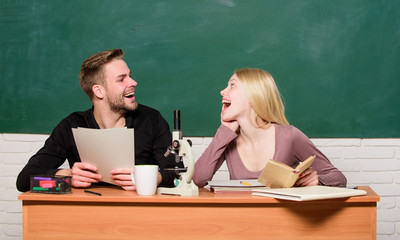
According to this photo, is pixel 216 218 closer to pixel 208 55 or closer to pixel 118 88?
pixel 118 88

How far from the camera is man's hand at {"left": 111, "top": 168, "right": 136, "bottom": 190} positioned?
Answer: 1573mm

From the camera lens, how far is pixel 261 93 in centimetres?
190

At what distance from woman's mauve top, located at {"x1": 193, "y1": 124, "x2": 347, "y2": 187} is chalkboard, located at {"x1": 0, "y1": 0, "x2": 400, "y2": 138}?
2.31ft

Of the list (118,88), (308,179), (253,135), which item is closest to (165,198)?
(308,179)

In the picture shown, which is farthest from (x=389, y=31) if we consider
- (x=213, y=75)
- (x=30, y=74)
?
(x=30, y=74)

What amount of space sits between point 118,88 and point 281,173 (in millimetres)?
964

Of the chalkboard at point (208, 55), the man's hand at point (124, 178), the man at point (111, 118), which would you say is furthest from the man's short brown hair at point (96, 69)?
the man's hand at point (124, 178)

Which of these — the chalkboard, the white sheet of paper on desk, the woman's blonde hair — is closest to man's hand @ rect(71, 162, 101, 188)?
the white sheet of paper on desk

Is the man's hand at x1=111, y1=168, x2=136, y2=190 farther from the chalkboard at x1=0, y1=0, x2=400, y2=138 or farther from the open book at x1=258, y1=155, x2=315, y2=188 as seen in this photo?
the chalkboard at x1=0, y1=0, x2=400, y2=138

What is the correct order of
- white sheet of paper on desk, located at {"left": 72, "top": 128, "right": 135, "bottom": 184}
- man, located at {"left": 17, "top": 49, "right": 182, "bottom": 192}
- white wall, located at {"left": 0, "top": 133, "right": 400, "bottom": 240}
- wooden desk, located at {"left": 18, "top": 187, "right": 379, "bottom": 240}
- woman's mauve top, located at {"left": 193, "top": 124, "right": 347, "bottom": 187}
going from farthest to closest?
white wall, located at {"left": 0, "top": 133, "right": 400, "bottom": 240} < man, located at {"left": 17, "top": 49, "right": 182, "bottom": 192} < woman's mauve top, located at {"left": 193, "top": 124, "right": 347, "bottom": 187} < white sheet of paper on desk, located at {"left": 72, "top": 128, "right": 135, "bottom": 184} < wooden desk, located at {"left": 18, "top": 187, "right": 379, "bottom": 240}

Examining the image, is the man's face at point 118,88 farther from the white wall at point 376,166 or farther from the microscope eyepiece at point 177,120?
the white wall at point 376,166

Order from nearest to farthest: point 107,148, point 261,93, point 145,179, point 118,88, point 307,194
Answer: point 307,194 < point 145,179 < point 107,148 < point 261,93 < point 118,88

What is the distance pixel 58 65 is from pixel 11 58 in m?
0.32

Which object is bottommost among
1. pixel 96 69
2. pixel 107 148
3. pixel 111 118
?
pixel 107 148
